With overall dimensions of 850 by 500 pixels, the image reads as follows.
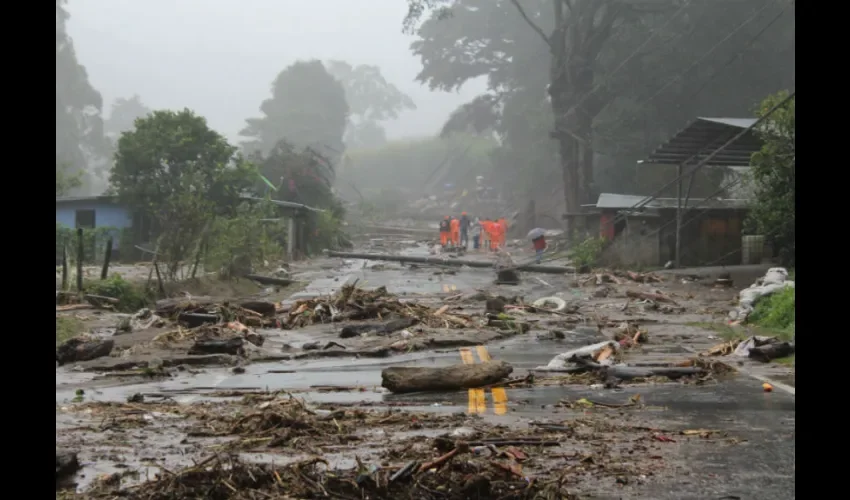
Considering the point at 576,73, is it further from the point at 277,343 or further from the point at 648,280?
the point at 277,343

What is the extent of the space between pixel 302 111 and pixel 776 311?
90531 mm

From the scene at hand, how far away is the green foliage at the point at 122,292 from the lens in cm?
2153

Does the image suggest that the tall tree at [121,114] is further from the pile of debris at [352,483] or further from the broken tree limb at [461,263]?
the pile of debris at [352,483]

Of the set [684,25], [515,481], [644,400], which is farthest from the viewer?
[684,25]

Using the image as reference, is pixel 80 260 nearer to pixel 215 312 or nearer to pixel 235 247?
pixel 215 312

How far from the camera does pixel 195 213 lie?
79.6ft

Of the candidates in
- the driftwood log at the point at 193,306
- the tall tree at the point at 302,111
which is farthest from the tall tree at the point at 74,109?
the driftwood log at the point at 193,306

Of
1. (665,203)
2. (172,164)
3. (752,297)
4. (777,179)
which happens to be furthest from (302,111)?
(752,297)

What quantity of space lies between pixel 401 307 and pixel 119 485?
43.4 feet

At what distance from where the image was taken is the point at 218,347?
48.4 ft

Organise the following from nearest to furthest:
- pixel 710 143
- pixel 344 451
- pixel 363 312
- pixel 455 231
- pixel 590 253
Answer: pixel 344 451 → pixel 363 312 → pixel 710 143 → pixel 590 253 → pixel 455 231

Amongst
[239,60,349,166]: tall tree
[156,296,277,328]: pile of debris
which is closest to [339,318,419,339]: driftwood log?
[156,296,277,328]: pile of debris
